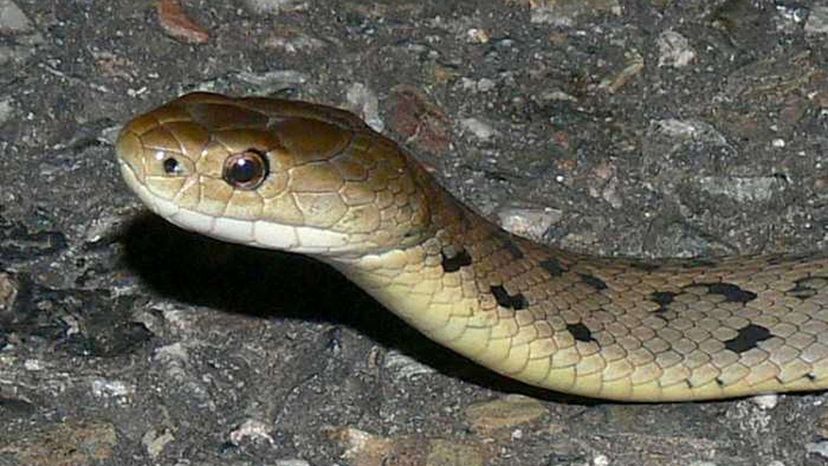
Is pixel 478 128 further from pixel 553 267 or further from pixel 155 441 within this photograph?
pixel 155 441

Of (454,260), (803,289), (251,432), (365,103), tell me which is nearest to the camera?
(454,260)

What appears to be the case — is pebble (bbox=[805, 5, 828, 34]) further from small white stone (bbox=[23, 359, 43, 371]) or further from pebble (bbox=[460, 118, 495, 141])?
small white stone (bbox=[23, 359, 43, 371])

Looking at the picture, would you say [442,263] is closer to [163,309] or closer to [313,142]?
[313,142]

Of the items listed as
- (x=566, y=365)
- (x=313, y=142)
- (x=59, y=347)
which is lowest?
(x=59, y=347)

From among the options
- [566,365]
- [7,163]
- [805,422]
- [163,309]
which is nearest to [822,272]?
[805,422]

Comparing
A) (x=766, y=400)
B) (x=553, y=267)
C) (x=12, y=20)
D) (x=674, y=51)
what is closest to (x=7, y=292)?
(x=12, y=20)

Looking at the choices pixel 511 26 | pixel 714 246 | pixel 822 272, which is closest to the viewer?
pixel 822 272

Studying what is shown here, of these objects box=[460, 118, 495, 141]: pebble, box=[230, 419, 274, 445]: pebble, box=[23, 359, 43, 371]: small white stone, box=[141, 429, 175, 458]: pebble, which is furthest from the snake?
box=[460, 118, 495, 141]: pebble

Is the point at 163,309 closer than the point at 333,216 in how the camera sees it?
No
